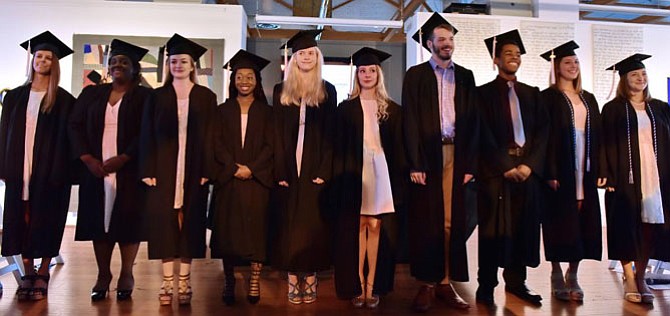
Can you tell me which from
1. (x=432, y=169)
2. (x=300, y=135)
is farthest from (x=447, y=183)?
(x=300, y=135)

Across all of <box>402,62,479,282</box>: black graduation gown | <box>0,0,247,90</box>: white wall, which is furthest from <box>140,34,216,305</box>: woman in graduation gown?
<box>0,0,247,90</box>: white wall

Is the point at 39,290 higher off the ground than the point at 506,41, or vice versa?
the point at 506,41

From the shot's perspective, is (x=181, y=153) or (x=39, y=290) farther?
(x=39, y=290)

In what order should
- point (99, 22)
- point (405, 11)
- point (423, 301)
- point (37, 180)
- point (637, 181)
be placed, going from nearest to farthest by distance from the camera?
point (423, 301) → point (37, 180) → point (637, 181) → point (99, 22) → point (405, 11)

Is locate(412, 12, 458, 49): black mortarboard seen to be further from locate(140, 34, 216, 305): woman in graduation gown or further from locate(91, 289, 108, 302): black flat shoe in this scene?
locate(91, 289, 108, 302): black flat shoe

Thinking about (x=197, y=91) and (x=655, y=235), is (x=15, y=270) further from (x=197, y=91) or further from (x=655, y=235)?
(x=655, y=235)

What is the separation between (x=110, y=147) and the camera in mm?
3174

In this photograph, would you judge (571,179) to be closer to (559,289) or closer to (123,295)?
(559,289)

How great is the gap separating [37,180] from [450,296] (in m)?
2.94

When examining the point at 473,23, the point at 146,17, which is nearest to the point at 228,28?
the point at 146,17

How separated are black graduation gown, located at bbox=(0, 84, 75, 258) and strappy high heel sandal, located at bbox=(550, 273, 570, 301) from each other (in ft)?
11.7

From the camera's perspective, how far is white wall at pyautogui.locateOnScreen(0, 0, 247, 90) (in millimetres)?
6242

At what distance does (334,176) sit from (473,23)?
4526mm

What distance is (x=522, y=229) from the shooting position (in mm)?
3205
